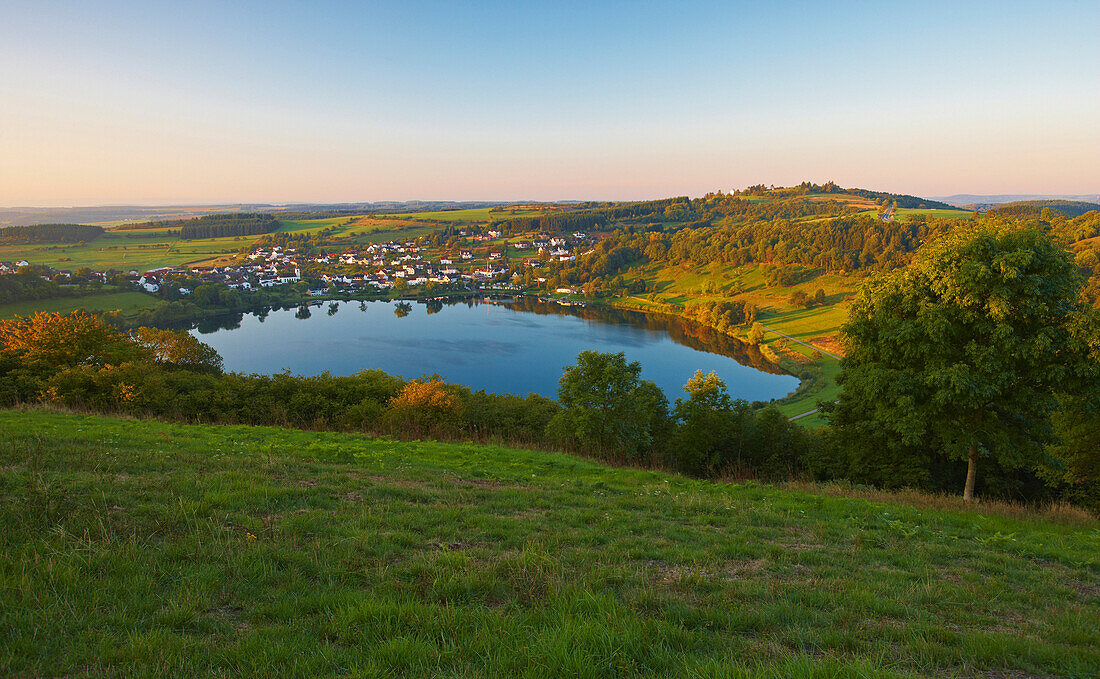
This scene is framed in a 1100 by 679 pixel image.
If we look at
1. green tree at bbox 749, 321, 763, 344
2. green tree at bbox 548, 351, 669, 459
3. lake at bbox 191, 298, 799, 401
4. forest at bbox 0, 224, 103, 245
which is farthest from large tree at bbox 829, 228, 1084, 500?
forest at bbox 0, 224, 103, 245

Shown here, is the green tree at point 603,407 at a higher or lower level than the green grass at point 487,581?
lower

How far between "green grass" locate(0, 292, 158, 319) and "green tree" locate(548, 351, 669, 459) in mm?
68738

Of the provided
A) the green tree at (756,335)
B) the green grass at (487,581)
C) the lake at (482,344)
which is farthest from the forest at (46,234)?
the green grass at (487,581)

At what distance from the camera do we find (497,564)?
4.22m

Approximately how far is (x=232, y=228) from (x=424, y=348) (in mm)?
140263

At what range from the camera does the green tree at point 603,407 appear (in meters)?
16.5

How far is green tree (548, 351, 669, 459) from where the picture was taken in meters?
16.5

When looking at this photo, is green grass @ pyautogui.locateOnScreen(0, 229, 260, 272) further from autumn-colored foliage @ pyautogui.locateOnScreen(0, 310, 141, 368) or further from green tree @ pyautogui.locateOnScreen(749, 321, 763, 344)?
green tree @ pyautogui.locateOnScreen(749, 321, 763, 344)

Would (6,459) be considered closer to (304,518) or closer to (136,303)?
(304,518)

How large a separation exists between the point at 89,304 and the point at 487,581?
96.0 m

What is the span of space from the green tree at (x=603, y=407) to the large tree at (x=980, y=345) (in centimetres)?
700

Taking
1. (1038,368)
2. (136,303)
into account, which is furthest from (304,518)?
(136,303)

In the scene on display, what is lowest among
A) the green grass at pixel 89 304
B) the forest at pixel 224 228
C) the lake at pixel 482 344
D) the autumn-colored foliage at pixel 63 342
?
the lake at pixel 482 344

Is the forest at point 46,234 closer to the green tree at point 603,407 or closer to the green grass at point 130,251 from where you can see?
the green grass at point 130,251
